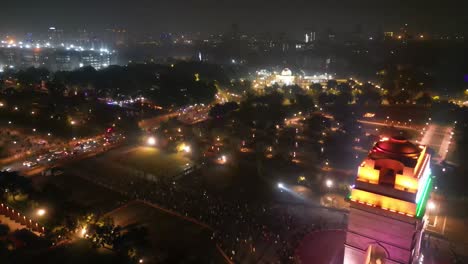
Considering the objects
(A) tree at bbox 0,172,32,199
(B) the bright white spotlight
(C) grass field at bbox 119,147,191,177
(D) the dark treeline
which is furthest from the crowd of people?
(D) the dark treeline

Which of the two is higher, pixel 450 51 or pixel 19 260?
pixel 450 51

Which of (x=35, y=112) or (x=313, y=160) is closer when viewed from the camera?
(x=313, y=160)

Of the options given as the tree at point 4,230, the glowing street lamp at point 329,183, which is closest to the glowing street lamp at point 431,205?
the glowing street lamp at point 329,183

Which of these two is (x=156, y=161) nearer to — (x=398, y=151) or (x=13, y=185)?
(x=13, y=185)

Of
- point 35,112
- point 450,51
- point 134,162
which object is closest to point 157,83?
point 35,112

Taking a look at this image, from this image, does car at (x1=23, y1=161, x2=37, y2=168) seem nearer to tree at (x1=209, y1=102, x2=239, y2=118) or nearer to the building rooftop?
tree at (x1=209, y1=102, x2=239, y2=118)

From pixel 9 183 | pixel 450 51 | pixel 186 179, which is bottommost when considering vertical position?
pixel 186 179

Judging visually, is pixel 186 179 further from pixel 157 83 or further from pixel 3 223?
pixel 157 83
